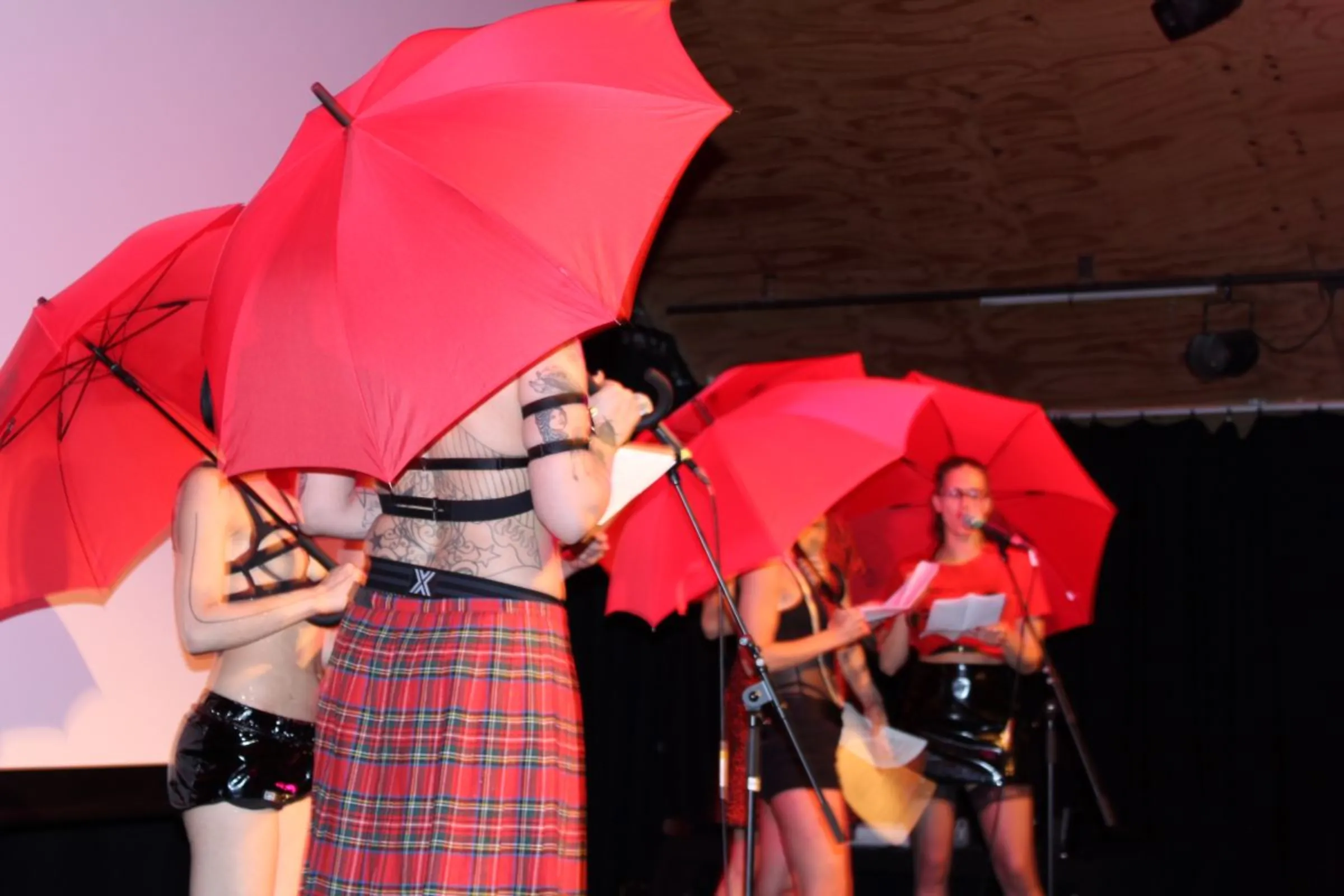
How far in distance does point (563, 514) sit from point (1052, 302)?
19.8 feet

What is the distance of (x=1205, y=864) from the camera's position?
785cm

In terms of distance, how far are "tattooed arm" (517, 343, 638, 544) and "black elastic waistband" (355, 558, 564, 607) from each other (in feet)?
0.37

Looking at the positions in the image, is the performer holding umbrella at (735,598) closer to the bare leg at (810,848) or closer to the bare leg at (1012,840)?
the bare leg at (810,848)

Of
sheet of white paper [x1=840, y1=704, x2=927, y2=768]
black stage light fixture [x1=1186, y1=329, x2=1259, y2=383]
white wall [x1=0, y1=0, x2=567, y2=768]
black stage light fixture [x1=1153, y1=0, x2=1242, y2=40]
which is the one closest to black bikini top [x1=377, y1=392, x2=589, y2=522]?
white wall [x1=0, y1=0, x2=567, y2=768]

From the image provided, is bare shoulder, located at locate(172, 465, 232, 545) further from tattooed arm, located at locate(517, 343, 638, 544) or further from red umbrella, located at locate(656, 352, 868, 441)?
red umbrella, located at locate(656, 352, 868, 441)

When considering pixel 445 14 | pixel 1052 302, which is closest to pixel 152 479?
pixel 445 14

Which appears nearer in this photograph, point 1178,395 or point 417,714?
point 417,714

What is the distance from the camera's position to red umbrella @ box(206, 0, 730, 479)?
1996mm

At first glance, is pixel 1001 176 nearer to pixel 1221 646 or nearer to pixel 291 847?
pixel 1221 646

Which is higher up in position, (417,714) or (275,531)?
(275,531)

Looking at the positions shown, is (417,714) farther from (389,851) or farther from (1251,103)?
(1251,103)

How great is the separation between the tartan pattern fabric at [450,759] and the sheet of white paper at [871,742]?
7.08 ft

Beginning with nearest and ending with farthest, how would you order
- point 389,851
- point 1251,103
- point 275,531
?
point 389,851, point 275,531, point 1251,103

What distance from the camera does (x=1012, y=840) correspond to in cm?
486
